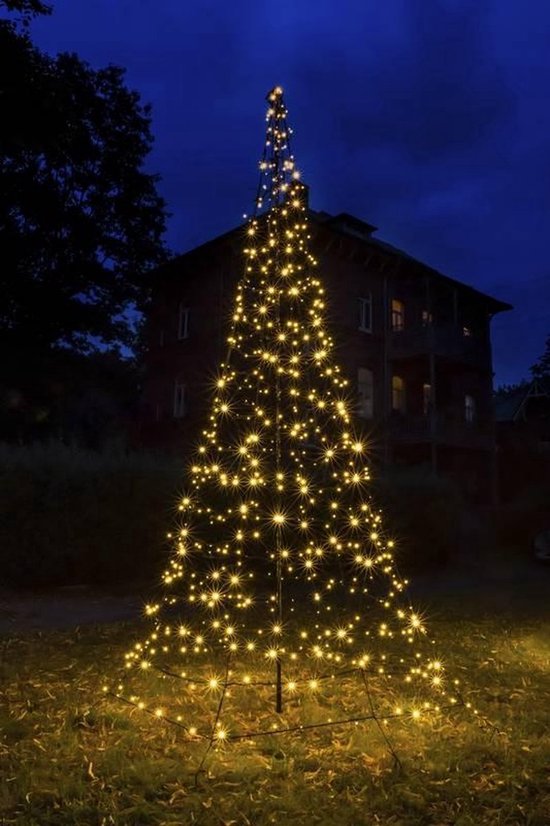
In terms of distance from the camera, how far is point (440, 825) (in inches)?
129

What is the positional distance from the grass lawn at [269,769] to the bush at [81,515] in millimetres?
5474

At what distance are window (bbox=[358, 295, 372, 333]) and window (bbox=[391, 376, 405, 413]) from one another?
2367 mm

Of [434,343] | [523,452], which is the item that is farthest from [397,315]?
[523,452]

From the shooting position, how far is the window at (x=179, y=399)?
23.6 metres

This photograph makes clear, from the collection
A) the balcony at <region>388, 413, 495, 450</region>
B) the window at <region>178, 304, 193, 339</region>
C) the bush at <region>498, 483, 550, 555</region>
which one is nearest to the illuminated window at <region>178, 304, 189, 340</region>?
the window at <region>178, 304, 193, 339</region>

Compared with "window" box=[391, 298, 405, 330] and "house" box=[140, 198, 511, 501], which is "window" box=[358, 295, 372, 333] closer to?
"house" box=[140, 198, 511, 501]

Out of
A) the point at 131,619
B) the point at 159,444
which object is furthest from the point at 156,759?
the point at 159,444

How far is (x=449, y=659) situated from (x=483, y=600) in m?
4.14

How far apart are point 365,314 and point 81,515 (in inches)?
605

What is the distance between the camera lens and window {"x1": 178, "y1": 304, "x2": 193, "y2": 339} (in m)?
24.1

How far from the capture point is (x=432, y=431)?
74.4 ft

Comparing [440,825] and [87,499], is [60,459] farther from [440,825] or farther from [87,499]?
[440,825]

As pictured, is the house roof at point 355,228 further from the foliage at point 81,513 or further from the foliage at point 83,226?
the foliage at point 81,513

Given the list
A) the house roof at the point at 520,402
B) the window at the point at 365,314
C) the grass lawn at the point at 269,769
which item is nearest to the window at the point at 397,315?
the window at the point at 365,314
